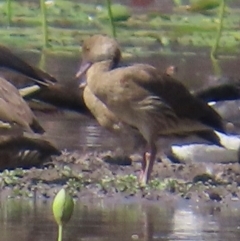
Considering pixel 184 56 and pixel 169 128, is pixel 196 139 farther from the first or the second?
pixel 184 56

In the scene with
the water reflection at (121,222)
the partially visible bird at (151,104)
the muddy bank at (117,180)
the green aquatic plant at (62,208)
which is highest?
the partially visible bird at (151,104)

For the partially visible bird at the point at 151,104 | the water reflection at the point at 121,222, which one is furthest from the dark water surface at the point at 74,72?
the water reflection at the point at 121,222

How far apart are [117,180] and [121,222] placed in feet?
3.84

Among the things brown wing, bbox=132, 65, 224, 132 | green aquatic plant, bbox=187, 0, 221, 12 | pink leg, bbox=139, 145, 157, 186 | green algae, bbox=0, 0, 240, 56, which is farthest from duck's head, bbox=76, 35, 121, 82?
green aquatic plant, bbox=187, 0, 221, 12

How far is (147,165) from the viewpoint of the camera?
7832 millimetres

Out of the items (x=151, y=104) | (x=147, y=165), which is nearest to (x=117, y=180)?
(x=147, y=165)

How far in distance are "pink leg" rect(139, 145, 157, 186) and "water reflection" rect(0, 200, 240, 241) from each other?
588 millimetres

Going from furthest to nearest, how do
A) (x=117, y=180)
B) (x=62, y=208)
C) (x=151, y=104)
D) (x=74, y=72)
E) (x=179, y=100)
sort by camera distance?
(x=74, y=72) < (x=179, y=100) < (x=151, y=104) < (x=117, y=180) < (x=62, y=208)

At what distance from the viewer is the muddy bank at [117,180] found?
23.5 ft

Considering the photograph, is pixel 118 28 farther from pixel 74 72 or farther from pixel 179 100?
pixel 179 100

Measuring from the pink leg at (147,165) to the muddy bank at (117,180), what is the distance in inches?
1.8

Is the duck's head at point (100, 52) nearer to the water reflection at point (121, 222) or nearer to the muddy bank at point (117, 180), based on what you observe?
the muddy bank at point (117, 180)

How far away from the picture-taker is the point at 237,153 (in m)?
8.31

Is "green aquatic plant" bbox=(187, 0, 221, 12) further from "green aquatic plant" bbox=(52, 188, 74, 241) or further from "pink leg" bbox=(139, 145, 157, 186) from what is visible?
"green aquatic plant" bbox=(52, 188, 74, 241)
